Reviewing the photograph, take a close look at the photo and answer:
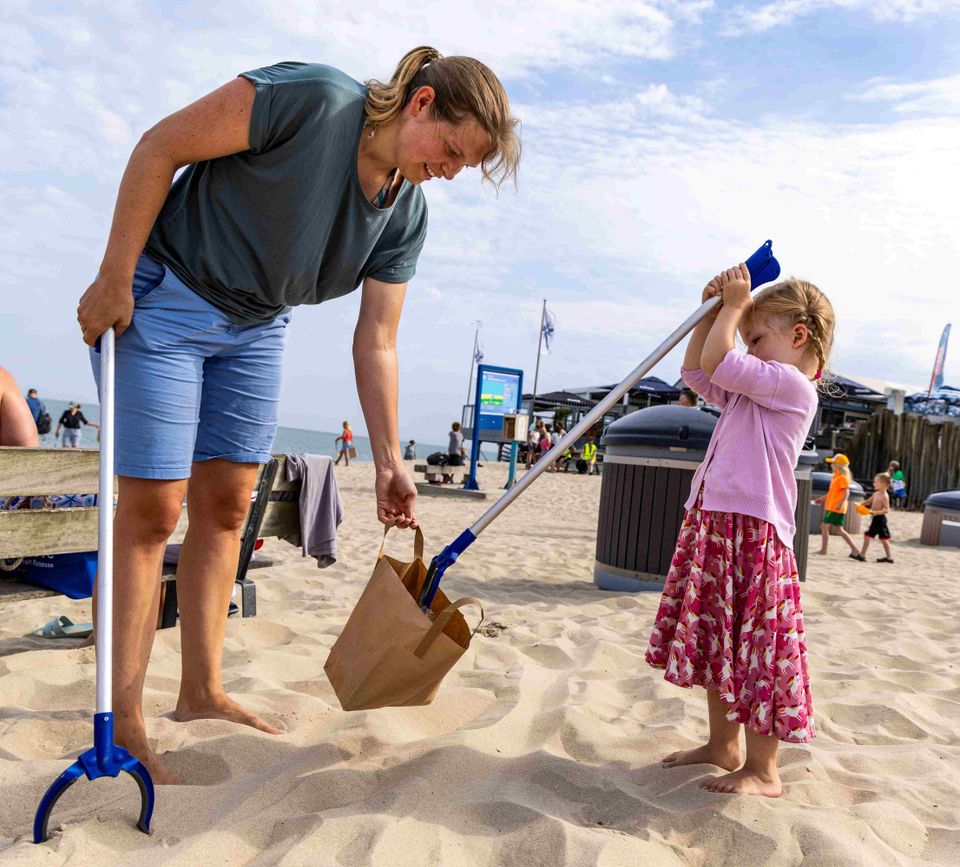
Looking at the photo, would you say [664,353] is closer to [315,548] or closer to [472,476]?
Answer: [315,548]

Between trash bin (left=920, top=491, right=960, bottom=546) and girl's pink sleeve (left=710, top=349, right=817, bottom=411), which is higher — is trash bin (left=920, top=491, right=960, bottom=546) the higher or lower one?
the lower one

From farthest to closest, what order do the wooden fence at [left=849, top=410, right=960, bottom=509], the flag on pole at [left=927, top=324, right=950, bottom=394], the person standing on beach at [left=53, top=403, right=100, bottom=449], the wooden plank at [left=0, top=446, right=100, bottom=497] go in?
the flag on pole at [left=927, top=324, right=950, bottom=394]
the wooden fence at [left=849, top=410, right=960, bottom=509]
the person standing on beach at [left=53, top=403, right=100, bottom=449]
the wooden plank at [left=0, top=446, right=100, bottom=497]

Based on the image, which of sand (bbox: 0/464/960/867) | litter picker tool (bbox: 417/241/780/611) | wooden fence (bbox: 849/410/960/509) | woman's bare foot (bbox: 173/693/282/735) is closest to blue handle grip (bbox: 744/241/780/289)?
litter picker tool (bbox: 417/241/780/611)

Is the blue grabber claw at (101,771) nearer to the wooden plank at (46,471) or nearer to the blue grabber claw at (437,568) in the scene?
the blue grabber claw at (437,568)

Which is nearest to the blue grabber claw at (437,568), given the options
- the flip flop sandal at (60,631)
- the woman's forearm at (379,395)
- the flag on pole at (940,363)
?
the woman's forearm at (379,395)

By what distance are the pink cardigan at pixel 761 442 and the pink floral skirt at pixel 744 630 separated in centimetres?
5

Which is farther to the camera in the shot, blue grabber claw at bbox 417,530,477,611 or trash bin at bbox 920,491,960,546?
trash bin at bbox 920,491,960,546

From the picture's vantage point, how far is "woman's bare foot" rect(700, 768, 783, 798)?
6.68 feet

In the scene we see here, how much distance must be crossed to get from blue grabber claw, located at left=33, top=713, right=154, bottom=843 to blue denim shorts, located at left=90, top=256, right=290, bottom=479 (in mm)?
570

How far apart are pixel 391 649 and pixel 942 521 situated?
10.7 m

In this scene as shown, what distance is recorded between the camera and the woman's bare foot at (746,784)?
2035mm

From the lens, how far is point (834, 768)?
229 cm

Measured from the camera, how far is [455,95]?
6.44 ft

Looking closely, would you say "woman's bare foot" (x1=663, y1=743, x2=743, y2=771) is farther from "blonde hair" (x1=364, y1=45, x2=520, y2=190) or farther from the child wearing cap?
the child wearing cap
